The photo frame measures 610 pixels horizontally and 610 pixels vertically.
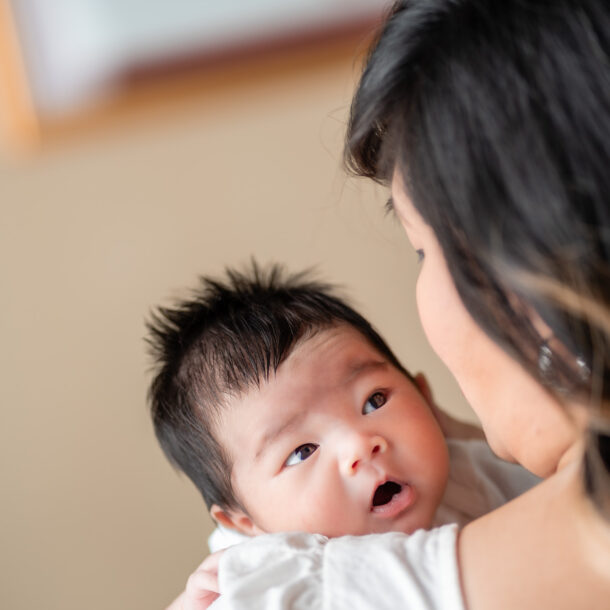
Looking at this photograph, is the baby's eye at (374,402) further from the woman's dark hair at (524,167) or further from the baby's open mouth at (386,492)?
the woman's dark hair at (524,167)

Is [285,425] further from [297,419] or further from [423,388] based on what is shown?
[423,388]

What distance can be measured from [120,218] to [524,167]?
112 cm

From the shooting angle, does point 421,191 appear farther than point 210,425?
No

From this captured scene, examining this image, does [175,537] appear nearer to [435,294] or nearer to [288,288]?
[288,288]

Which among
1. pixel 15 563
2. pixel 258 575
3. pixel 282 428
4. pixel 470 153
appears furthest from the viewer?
pixel 15 563

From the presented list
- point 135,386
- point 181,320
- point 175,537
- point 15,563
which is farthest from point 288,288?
point 15,563

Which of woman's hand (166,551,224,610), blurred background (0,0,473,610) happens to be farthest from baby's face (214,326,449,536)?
blurred background (0,0,473,610)

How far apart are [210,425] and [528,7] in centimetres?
61

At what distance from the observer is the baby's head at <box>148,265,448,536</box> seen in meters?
0.93

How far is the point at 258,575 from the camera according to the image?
727 millimetres

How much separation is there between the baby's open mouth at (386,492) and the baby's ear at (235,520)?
18 cm

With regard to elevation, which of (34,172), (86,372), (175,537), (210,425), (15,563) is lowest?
(175,537)

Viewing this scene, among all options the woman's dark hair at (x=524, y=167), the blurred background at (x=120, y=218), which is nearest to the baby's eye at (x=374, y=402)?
the woman's dark hair at (x=524, y=167)

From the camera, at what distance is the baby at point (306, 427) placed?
0.93 meters
